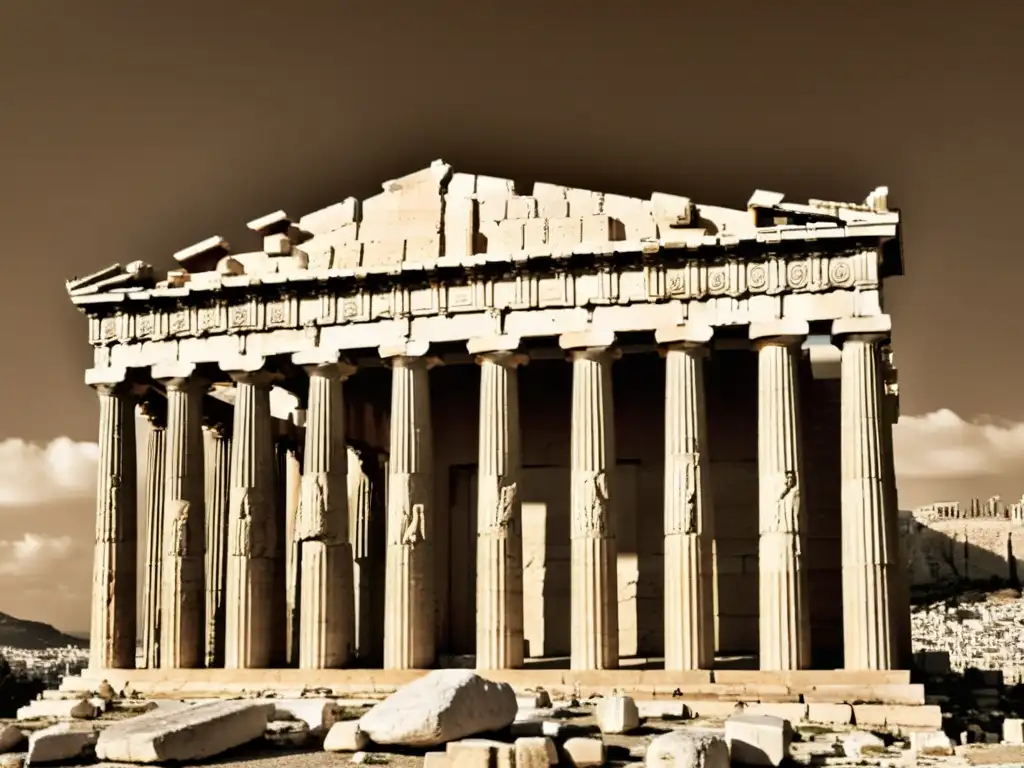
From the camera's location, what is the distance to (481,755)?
2417cm

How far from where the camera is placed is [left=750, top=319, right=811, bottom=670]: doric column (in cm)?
3478

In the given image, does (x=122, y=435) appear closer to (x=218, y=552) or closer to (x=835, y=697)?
(x=218, y=552)

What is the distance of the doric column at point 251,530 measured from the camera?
1549 inches

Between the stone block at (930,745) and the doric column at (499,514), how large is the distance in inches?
427

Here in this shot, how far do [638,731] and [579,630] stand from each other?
6.99 meters

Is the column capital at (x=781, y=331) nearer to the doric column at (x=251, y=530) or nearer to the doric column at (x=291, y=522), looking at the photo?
the doric column at (x=251, y=530)

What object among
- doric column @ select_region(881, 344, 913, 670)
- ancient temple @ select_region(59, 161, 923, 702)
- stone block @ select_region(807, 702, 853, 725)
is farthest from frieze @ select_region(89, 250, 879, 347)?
stone block @ select_region(807, 702, 853, 725)

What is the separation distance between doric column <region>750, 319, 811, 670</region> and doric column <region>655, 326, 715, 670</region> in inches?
46.7

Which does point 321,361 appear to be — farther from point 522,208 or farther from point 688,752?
point 688,752

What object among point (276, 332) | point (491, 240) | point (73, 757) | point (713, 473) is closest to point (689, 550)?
point (713, 473)

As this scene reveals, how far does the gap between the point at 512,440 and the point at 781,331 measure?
6.48 metres

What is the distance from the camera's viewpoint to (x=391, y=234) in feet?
132

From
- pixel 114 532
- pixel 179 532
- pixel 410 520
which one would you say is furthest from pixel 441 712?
pixel 114 532

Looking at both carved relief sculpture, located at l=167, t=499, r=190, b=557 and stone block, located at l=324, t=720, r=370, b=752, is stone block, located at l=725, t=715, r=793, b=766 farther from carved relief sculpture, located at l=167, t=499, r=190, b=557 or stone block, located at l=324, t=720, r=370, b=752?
carved relief sculpture, located at l=167, t=499, r=190, b=557
